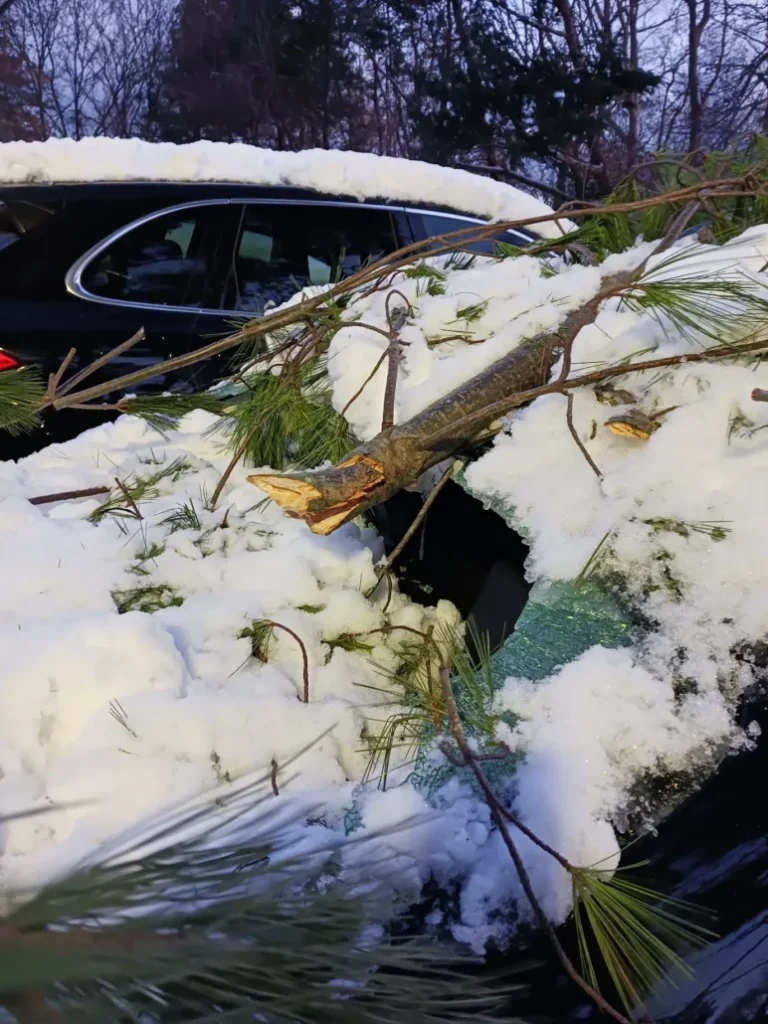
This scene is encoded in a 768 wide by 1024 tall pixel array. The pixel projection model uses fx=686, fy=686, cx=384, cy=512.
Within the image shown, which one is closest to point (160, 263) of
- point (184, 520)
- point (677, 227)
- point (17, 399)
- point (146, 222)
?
point (146, 222)

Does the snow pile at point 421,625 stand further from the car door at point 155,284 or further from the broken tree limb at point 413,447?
the car door at point 155,284

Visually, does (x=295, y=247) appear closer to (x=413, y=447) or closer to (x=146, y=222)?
(x=146, y=222)

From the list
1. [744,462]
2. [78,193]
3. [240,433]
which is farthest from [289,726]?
[78,193]

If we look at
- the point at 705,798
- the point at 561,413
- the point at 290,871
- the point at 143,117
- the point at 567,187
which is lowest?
the point at 705,798

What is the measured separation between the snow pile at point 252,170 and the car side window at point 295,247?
0.09 meters

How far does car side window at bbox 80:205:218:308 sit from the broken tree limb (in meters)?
1.85

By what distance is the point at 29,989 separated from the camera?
1.15 feet

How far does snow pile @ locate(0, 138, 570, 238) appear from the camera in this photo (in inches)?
99.4

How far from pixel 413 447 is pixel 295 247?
211 cm

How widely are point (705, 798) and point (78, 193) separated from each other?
2753 mm

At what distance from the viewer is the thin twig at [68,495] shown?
60.4 inches

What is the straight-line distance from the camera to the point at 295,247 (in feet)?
9.61

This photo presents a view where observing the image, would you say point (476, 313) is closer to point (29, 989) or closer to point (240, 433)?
point (240, 433)

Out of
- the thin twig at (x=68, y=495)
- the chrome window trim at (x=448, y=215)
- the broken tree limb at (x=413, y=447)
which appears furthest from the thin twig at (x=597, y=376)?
the chrome window trim at (x=448, y=215)
